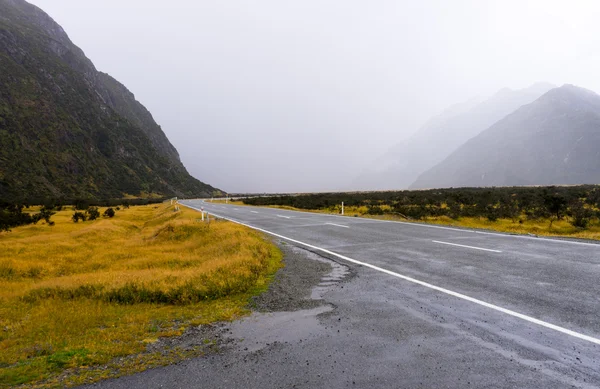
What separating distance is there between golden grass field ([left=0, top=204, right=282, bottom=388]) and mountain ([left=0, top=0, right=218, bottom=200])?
64374 millimetres

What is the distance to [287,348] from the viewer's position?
3.83m

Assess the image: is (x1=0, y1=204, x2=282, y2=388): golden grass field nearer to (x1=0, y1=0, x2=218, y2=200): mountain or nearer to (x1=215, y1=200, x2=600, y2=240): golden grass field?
(x1=215, y1=200, x2=600, y2=240): golden grass field

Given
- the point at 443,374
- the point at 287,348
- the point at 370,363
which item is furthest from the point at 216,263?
the point at 443,374

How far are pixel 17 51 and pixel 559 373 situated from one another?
143 m

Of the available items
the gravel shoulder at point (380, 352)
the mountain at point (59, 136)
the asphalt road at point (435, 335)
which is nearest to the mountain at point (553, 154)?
the mountain at point (59, 136)

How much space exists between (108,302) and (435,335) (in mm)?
5875

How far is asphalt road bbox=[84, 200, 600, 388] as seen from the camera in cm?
314

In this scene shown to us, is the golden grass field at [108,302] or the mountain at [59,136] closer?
the golden grass field at [108,302]

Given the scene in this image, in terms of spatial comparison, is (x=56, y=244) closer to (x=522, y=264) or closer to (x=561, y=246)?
(x=522, y=264)

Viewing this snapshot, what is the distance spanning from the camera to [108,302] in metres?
6.23

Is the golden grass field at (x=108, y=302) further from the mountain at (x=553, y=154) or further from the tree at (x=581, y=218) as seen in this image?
the mountain at (x=553, y=154)

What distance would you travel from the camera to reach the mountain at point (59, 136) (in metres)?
74.1

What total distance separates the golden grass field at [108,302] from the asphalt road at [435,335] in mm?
830

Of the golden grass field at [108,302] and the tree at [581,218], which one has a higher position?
the tree at [581,218]
